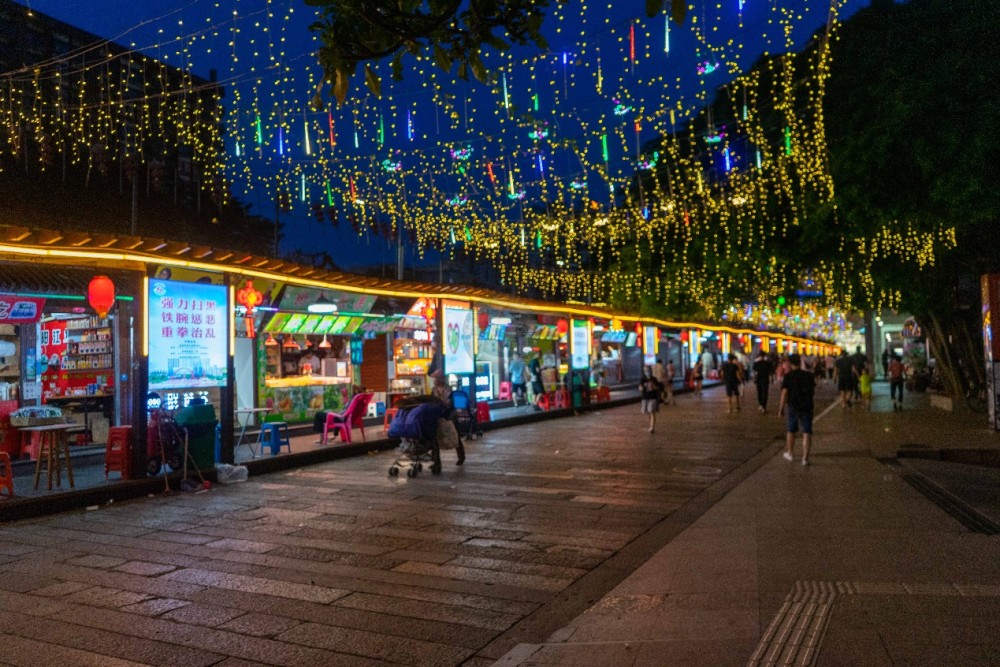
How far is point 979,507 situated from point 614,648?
252 inches

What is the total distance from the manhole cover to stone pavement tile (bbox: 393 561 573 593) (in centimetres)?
584

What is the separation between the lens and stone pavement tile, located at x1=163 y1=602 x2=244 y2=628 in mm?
5348

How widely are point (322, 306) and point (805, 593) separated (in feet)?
45.7

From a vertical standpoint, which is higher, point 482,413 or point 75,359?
point 75,359

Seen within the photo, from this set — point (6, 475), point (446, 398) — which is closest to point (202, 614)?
point (6, 475)

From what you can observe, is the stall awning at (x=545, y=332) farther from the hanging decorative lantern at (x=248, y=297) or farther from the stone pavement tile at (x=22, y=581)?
the stone pavement tile at (x=22, y=581)

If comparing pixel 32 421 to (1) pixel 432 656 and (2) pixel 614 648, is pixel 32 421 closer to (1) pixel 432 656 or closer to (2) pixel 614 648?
(1) pixel 432 656

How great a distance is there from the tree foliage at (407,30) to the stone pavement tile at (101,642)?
3.33 m

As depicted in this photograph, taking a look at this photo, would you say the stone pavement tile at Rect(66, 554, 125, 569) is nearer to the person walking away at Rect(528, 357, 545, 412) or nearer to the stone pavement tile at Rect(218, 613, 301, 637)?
the stone pavement tile at Rect(218, 613, 301, 637)

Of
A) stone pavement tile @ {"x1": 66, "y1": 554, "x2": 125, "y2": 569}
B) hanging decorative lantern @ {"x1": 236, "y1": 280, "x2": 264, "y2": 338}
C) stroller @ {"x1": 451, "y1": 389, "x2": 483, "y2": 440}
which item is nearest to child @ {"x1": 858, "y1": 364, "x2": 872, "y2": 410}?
stroller @ {"x1": 451, "y1": 389, "x2": 483, "y2": 440}

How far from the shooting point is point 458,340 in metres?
19.3

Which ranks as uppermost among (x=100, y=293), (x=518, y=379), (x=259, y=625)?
(x=100, y=293)

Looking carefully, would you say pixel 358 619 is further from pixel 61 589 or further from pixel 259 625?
pixel 61 589

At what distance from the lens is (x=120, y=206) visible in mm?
23578
